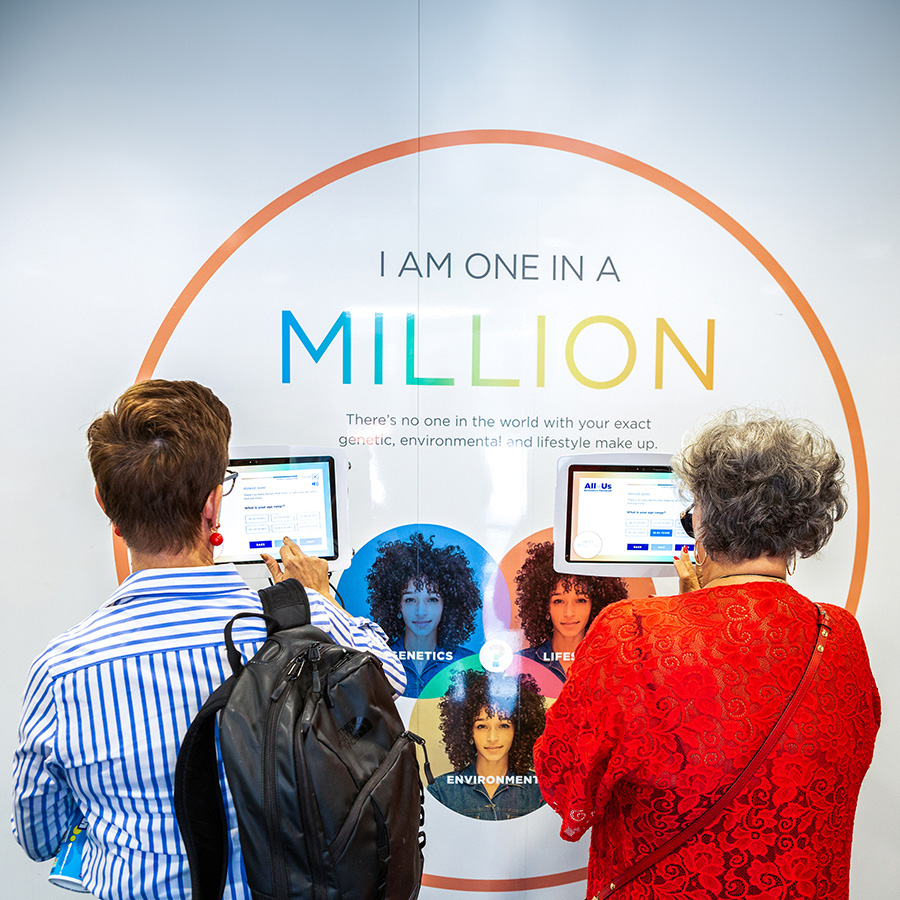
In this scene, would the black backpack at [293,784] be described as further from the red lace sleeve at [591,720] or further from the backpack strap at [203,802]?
the red lace sleeve at [591,720]

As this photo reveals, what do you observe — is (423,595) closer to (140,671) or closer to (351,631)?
(351,631)

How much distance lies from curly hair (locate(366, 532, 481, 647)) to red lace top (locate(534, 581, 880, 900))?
0.95 metres

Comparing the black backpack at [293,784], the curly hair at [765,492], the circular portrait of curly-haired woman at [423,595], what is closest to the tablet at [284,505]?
the circular portrait of curly-haired woman at [423,595]

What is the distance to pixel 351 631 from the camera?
1.39 m

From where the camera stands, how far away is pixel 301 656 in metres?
1.12

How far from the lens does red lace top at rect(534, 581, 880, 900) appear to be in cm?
120

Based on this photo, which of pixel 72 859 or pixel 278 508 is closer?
pixel 72 859

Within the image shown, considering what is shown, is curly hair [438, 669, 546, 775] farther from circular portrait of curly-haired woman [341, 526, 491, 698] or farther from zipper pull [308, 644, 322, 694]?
zipper pull [308, 644, 322, 694]

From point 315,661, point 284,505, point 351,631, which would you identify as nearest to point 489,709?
point 284,505

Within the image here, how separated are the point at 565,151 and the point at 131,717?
6.20ft

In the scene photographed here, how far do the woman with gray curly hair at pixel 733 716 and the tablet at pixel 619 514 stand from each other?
64cm

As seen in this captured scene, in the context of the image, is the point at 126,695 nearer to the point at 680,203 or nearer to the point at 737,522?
the point at 737,522


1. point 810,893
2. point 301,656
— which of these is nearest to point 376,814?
point 301,656

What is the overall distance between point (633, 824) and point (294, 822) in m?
0.60
